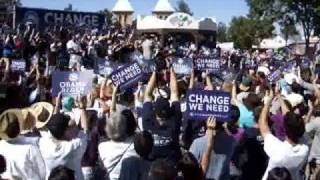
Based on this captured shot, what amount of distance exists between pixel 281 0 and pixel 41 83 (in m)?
38.7

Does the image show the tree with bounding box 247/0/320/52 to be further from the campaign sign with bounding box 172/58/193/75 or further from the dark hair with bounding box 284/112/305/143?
the dark hair with bounding box 284/112/305/143

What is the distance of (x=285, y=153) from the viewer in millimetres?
6773

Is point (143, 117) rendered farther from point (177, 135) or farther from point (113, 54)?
point (113, 54)

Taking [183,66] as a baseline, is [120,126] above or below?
below

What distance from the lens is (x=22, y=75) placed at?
14.9 m

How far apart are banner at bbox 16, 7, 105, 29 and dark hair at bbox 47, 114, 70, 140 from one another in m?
21.9

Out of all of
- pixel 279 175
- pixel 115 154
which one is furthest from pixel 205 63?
pixel 279 175

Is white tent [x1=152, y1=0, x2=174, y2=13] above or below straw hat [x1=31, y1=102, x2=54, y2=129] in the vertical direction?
above

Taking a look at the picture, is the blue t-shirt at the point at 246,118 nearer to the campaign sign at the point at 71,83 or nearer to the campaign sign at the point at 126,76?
the campaign sign at the point at 126,76

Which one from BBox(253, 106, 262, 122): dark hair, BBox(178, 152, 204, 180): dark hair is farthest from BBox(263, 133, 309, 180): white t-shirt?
BBox(253, 106, 262, 122): dark hair

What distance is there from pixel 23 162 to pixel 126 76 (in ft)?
10.9

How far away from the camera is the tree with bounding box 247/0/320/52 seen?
50094 millimetres

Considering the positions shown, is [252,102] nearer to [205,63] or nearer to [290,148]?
[290,148]

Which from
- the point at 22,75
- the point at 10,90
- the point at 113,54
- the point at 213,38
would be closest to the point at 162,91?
the point at 10,90
